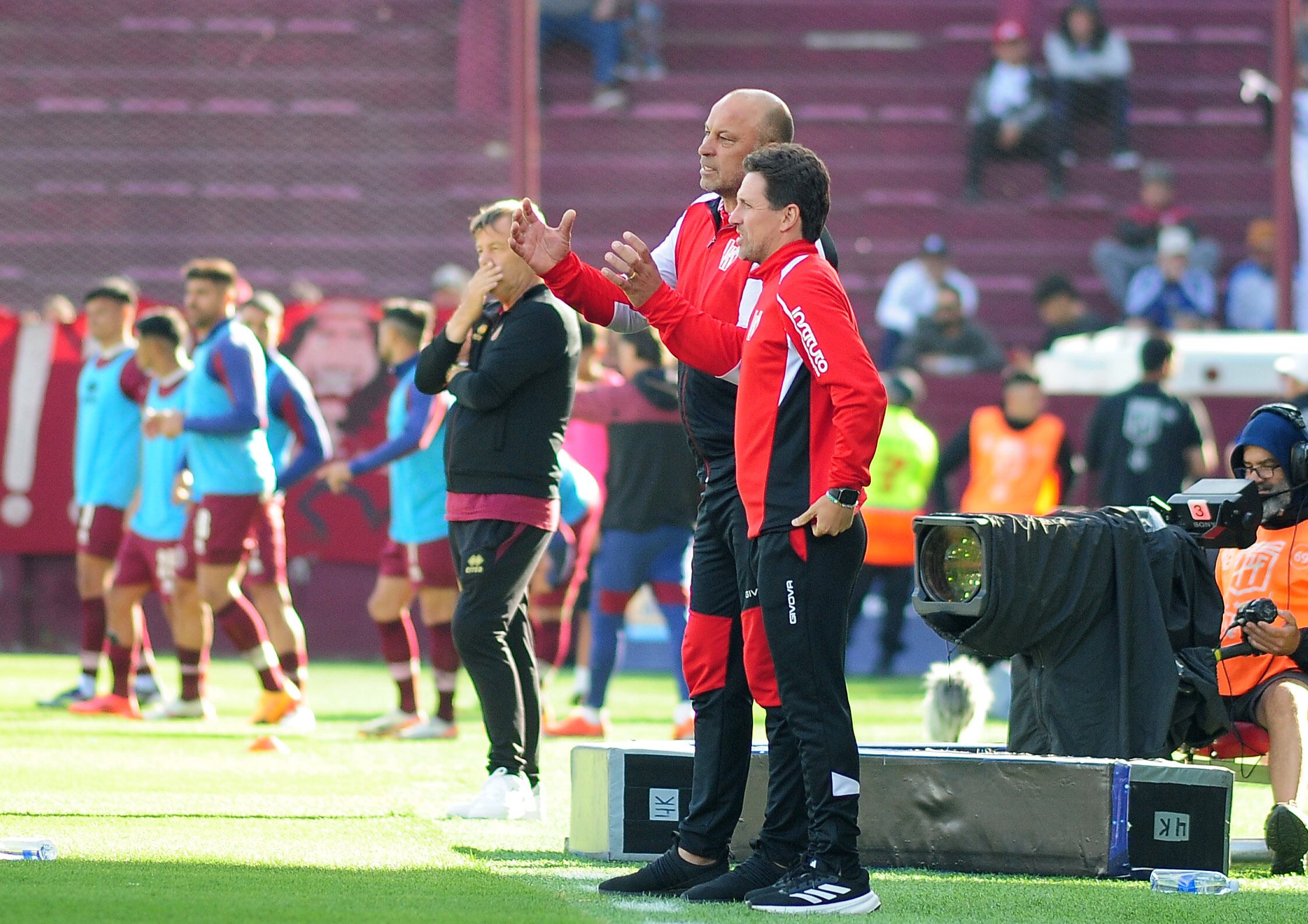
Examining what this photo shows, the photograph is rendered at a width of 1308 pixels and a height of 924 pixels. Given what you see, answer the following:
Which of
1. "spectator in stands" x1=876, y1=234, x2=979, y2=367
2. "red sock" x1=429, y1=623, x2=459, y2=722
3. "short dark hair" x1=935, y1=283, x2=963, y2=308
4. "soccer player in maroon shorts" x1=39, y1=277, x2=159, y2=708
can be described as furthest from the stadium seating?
"red sock" x1=429, y1=623, x2=459, y2=722

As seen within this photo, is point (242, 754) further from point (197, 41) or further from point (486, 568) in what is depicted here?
point (197, 41)

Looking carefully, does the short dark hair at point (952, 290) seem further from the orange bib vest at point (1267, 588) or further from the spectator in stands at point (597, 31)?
the orange bib vest at point (1267, 588)

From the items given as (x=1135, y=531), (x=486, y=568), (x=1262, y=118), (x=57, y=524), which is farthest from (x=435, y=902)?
(x=1262, y=118)

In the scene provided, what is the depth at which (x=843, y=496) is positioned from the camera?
15.3 feet

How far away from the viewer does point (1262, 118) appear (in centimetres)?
1831

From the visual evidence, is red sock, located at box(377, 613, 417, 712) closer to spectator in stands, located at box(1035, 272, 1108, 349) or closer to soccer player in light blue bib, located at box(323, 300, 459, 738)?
soccer player in light blue bib, located at box(323, 300, 459, 738)

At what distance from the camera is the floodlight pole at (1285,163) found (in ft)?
45.0

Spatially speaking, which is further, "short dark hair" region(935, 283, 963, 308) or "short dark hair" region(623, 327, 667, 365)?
"short dark hair" region(935, 283, 963, 308)

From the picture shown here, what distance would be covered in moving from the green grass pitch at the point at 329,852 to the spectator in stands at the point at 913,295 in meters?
6.76

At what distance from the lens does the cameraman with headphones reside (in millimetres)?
5828

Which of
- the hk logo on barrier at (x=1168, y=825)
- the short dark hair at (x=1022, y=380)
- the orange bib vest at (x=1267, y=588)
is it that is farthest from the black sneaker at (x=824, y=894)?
the short dark hair at (x=1022, y=380)

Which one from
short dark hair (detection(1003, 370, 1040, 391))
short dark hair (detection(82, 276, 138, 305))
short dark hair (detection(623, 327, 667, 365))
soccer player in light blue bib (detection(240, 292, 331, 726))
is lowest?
soccer player in light blue bib (detection(240, 292, 331, 726))

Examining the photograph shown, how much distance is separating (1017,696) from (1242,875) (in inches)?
30.8

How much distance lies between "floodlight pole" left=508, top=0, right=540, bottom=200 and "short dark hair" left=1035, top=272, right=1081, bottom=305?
4.05 metres
